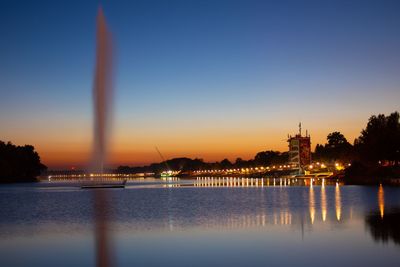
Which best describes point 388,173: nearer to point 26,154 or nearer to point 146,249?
point 146,249

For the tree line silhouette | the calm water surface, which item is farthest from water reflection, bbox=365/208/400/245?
the tree line silhouette

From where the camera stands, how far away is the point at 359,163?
11294 cm

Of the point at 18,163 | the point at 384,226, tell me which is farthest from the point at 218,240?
the point at 18,163

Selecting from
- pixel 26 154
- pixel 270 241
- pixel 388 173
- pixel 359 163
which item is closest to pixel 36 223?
pixel 270 241

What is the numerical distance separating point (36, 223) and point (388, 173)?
7746 cm

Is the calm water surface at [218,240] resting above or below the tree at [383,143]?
below

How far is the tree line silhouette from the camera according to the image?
157 metres

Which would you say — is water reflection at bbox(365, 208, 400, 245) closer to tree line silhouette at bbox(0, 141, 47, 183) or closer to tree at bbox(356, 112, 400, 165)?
tree at bbox(356, 112, 400, 165)

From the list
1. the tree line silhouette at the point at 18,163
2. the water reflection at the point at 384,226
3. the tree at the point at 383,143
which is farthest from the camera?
the tree line silhouette at the point at 18,163

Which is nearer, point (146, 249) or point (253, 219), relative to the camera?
point (146, 249)

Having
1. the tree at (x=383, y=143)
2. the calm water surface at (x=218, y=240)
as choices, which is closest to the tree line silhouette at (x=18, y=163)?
the tree at (x=383, y=143)

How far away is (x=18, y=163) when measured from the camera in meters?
162

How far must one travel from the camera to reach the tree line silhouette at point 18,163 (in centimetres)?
15700

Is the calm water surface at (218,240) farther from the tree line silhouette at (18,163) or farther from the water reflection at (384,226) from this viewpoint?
the tree line silhouette at (18,163)
